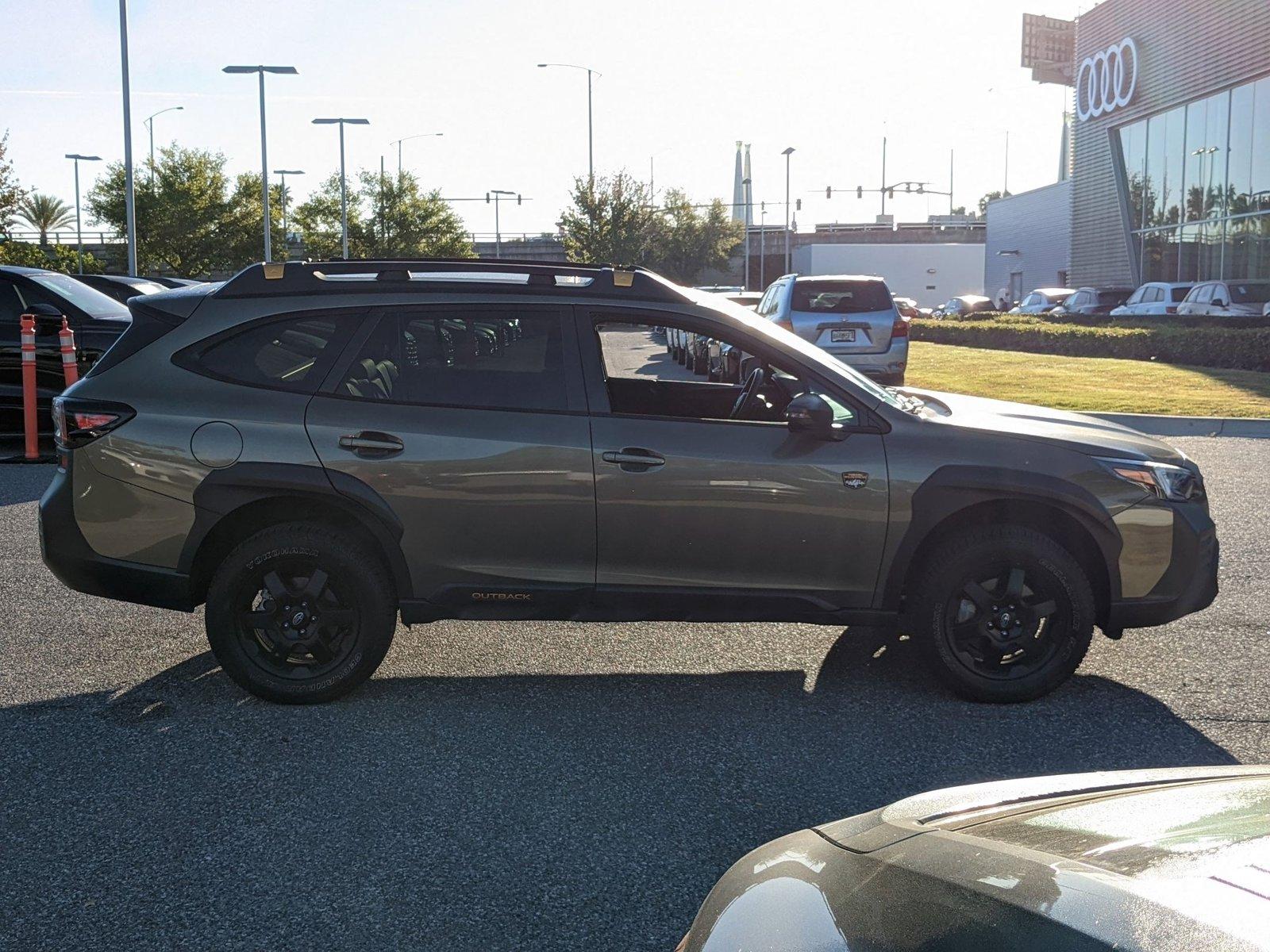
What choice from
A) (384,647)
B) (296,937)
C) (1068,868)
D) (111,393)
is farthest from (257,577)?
(1068,868)

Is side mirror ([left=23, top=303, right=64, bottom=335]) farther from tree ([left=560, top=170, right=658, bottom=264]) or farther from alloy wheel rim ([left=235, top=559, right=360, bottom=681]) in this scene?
tree ([left=560, top=170, right=658, bottom=264])

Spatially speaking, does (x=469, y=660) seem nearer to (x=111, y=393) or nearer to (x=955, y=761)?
(x=111, y=393)

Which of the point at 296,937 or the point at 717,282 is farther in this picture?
the point at 717,282

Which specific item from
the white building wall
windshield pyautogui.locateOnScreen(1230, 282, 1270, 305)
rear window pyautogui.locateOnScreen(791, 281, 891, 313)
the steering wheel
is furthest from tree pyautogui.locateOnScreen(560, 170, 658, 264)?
the steering wheel

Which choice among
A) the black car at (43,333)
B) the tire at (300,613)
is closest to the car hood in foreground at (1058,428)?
the tire at (300,613)

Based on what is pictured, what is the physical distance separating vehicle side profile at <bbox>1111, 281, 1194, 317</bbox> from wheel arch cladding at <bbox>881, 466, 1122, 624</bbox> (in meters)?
28.7

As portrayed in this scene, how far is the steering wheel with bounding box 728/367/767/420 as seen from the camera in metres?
5.98

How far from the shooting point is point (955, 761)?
4758mm

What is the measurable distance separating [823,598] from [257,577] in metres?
2.29

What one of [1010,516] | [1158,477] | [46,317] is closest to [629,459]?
[1010,516]

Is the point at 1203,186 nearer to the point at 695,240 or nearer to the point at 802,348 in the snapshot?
the point at 802,348

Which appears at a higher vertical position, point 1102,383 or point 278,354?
point 278,354

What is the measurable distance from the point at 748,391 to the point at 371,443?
5.90 feet

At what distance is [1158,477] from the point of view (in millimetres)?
5453
